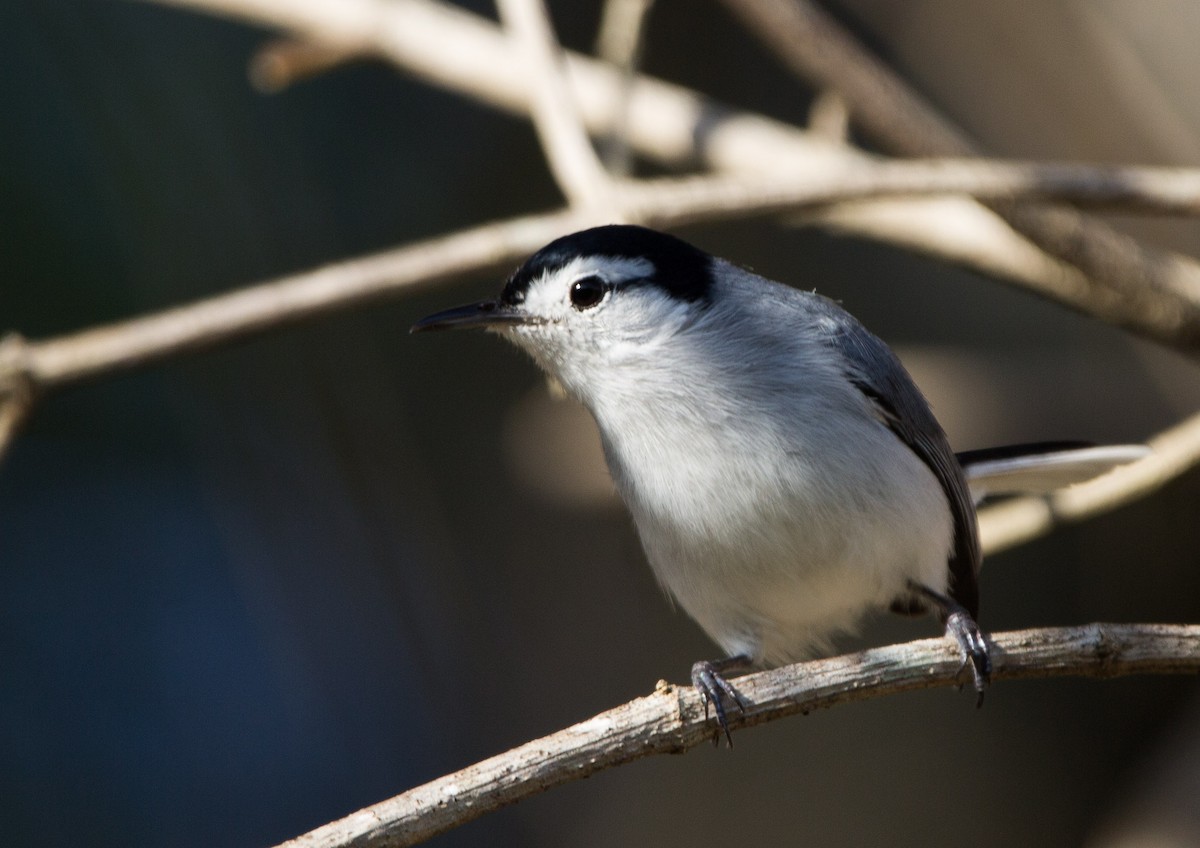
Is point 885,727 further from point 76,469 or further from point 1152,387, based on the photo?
point 76,469

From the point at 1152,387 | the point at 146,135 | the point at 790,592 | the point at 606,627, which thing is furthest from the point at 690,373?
the point at 146,135

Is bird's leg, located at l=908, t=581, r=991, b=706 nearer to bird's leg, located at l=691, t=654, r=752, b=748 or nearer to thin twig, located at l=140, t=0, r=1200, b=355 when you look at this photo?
bird's leg, located at l=691, t=654, r=752, b=748

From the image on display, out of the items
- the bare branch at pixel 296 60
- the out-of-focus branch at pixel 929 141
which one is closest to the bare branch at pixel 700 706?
the out-of-focus branch at pixel 929 141

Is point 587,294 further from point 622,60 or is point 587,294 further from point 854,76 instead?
point 622,60

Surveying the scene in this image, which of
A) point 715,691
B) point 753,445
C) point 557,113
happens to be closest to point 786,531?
point 753,445

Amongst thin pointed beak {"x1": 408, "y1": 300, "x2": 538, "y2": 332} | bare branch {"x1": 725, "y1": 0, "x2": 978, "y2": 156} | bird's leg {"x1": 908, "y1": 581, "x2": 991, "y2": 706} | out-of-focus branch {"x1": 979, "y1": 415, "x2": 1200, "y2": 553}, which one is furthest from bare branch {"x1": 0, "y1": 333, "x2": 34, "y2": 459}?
out-of-focus branch {"x1": 979, "y1": 415, "x2": 1200, "y2": 553}

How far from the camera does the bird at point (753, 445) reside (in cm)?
215

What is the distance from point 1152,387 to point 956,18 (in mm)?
1334

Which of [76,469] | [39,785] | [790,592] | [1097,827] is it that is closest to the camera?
[790,592]

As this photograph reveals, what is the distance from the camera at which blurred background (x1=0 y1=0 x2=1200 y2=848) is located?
3.74 m

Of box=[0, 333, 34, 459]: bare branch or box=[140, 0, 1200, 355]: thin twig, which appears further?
box=[140, 0, 1200, 355]: thin twig

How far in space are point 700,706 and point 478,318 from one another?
949mm

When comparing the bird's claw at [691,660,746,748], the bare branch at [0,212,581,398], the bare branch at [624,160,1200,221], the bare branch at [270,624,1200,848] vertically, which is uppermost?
the bare branch at [0,212,581,398]

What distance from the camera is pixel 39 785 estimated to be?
462 cm
